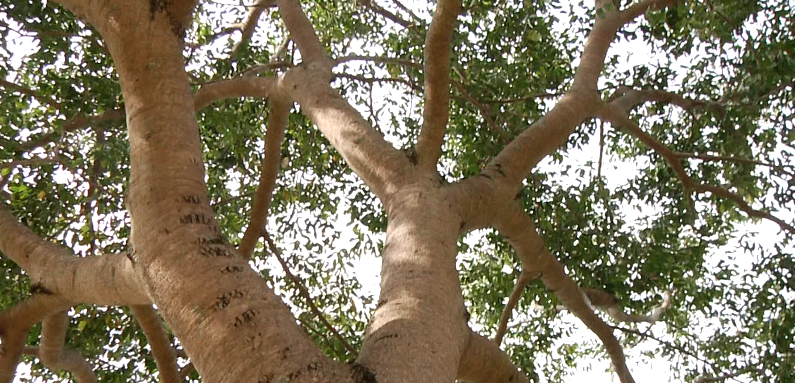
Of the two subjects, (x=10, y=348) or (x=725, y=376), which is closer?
(x=10, y=348)

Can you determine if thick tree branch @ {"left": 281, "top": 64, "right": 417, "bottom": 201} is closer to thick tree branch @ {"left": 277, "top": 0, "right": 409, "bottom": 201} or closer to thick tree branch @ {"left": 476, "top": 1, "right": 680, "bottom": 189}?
thick tree branch @ {"left": 277, "top": 0, "right": 409, "bottom": 201}

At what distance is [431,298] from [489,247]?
4.84 m

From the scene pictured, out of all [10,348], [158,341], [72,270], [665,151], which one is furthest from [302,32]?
[665,151]

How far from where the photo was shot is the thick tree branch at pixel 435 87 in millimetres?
3275

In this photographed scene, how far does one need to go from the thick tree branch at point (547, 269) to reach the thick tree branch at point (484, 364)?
0.79 metres

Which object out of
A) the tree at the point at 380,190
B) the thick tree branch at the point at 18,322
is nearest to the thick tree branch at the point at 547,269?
the tree at the point at 380,190

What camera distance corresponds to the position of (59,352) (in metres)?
4.43

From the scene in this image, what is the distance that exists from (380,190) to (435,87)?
0.55 metres

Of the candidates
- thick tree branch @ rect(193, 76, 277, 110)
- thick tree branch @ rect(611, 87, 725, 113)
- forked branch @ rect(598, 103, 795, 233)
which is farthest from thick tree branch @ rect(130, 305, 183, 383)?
thick tree branch @ rect(611, 87, 725, 113)

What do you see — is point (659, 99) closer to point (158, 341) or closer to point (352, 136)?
point (352, 136)

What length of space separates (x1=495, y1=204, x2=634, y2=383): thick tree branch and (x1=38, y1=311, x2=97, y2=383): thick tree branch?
2456mm

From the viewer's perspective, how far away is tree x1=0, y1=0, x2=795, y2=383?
7.82 feet

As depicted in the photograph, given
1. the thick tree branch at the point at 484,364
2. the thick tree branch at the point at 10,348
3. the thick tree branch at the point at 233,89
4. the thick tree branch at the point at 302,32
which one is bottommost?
the thick tree branch at the point at 484,364

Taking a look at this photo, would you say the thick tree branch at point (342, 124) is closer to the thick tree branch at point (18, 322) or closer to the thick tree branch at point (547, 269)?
the thick tree branch at point (547, 269)
